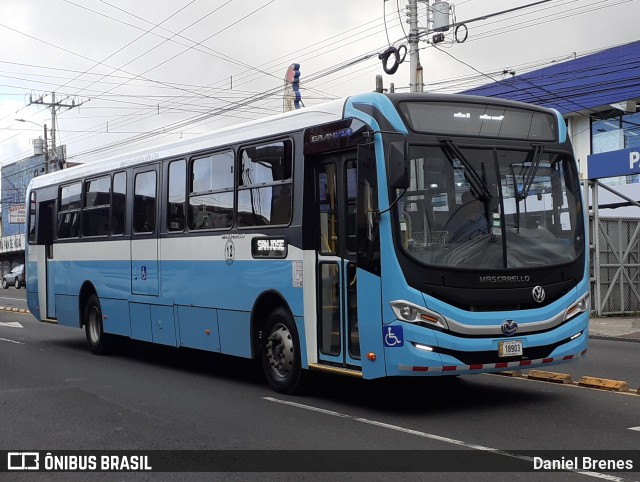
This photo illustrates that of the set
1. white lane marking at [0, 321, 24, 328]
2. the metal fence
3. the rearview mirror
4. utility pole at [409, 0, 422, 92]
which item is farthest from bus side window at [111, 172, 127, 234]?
the metal fence

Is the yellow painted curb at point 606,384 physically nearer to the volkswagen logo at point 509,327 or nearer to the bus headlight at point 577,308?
the bus headlight at point 577,308

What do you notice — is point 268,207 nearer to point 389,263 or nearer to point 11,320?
point 389,263

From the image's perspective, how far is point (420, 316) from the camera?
790 cm

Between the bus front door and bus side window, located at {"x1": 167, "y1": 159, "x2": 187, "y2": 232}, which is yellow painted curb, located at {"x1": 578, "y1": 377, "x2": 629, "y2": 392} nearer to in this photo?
the bus front door

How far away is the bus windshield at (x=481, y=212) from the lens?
8.15 m

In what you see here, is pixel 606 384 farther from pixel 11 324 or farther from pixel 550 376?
pixel 11 324

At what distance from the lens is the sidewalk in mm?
16219

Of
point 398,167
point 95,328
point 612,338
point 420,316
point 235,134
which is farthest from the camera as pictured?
point 612,338

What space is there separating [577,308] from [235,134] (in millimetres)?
4934

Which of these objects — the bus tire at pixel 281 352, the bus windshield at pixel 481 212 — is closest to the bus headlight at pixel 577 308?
the bus windshield at pixel 481 212

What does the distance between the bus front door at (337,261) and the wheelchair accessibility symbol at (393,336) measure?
54 cm

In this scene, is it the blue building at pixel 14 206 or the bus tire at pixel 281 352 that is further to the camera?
the blue building at pixel 14 206

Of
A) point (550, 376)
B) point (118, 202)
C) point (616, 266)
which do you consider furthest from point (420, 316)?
point (616, 266)

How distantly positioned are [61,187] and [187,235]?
18.5 ft
